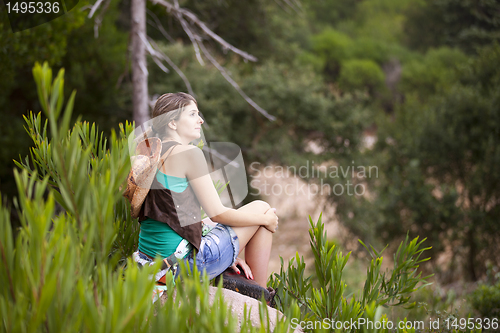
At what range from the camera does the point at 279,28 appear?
11.9m

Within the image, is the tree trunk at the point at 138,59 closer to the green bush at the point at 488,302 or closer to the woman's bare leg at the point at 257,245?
the woman's bare leg at the point at 257,245

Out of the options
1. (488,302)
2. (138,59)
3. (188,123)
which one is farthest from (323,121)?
(188,123)

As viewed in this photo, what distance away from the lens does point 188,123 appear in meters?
1.83

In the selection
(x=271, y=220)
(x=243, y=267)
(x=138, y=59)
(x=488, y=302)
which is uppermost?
(x=138, y=59)

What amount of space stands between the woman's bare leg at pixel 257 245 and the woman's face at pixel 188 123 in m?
0.50

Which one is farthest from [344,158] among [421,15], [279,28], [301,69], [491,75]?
[421,15]

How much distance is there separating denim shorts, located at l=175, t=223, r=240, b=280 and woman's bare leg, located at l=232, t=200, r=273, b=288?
50 millimetres

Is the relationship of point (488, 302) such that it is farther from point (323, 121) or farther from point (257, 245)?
point (323, 121)

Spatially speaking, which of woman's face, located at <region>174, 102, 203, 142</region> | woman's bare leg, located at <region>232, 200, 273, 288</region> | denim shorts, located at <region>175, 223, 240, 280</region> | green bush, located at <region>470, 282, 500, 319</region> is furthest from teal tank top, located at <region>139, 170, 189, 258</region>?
green bush, located at <region>470, 282, 500, 319</region>

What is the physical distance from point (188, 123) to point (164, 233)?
0.56 m

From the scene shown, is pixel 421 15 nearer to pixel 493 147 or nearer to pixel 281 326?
pixel 493 147

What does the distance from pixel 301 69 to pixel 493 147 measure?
5.02 metres

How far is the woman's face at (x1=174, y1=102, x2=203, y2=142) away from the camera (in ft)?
6.00

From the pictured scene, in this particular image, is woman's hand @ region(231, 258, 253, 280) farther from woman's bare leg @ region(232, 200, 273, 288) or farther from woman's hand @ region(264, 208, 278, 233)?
woman's hand @ region(264, 208, 278, 233)
